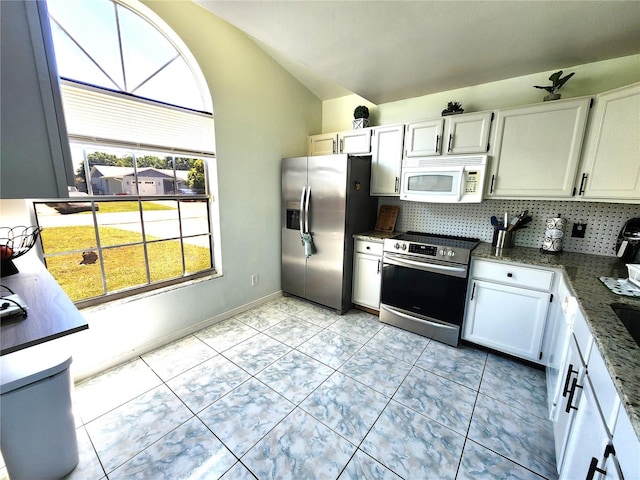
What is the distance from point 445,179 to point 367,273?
127 centimetres

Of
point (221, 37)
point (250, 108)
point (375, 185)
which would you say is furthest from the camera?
point (375, 185)

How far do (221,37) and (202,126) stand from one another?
857 mm

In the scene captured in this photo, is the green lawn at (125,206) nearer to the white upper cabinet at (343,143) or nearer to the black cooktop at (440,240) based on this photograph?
the white upper cabinet at (343,143)

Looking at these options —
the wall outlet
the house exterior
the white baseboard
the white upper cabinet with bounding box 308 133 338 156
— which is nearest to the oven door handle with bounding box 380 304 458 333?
the wall outlet

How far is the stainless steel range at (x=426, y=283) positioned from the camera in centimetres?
233

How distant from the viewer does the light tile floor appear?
53.9 inches

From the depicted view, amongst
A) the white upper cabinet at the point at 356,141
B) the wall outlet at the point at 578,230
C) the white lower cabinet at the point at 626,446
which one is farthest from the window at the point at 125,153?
the wall outlet at the point at 578,230

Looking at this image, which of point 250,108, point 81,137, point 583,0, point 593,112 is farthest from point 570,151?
point 81,137

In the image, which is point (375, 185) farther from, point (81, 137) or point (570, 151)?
point (81, 137)

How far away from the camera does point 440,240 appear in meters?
2.62

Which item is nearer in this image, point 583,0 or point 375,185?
point 583,0

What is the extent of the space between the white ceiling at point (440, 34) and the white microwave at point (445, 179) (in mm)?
767

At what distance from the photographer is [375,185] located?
9.85 ft

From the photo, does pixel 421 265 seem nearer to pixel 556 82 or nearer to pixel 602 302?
pixel 602 302
